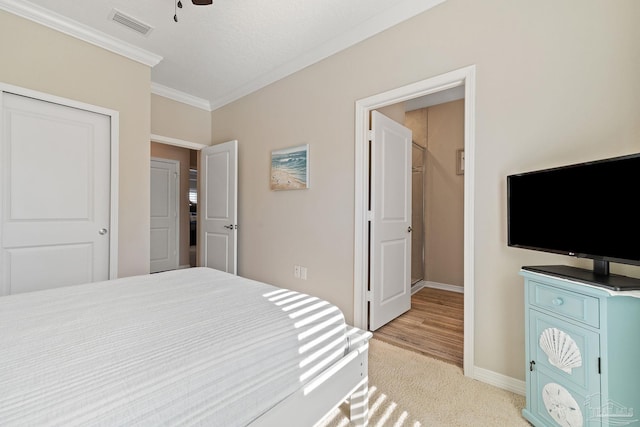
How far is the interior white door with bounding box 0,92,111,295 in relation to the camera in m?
2.26

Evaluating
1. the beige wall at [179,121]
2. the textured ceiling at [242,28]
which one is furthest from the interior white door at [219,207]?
the textured ceiling at [242,28]

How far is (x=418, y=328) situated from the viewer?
2631 millimetres

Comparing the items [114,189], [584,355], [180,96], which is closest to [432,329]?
[584,355]

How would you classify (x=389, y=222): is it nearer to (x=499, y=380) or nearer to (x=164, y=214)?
(x=499, y=380)

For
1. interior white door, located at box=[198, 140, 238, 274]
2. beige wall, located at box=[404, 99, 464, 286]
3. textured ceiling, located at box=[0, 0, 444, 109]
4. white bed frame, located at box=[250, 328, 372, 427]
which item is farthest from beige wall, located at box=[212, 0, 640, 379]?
beige wall, located at box=[404, 99, 464, 286]

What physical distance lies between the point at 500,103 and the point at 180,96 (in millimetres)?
3701

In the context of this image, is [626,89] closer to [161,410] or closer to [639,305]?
[639,305]

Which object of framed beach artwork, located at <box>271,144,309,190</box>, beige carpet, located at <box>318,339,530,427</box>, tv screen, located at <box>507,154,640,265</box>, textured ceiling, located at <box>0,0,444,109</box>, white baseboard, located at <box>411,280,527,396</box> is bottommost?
beige carpet, located at <box>318,339,530,427</box>

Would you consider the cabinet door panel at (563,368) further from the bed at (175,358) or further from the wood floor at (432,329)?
the bed at (175,358)

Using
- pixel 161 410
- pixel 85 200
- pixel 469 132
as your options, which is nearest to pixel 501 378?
pixel 469 132

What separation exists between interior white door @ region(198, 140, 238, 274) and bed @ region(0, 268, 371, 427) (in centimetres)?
209

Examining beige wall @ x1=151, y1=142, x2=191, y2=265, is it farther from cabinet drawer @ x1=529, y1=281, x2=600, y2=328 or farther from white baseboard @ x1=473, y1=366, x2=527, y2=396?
cabinet drawer @ x1=529, y1=281, x2=600, y2=328

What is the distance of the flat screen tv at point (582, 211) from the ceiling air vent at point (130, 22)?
3097 mm

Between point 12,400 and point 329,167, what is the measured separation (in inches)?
93.9
